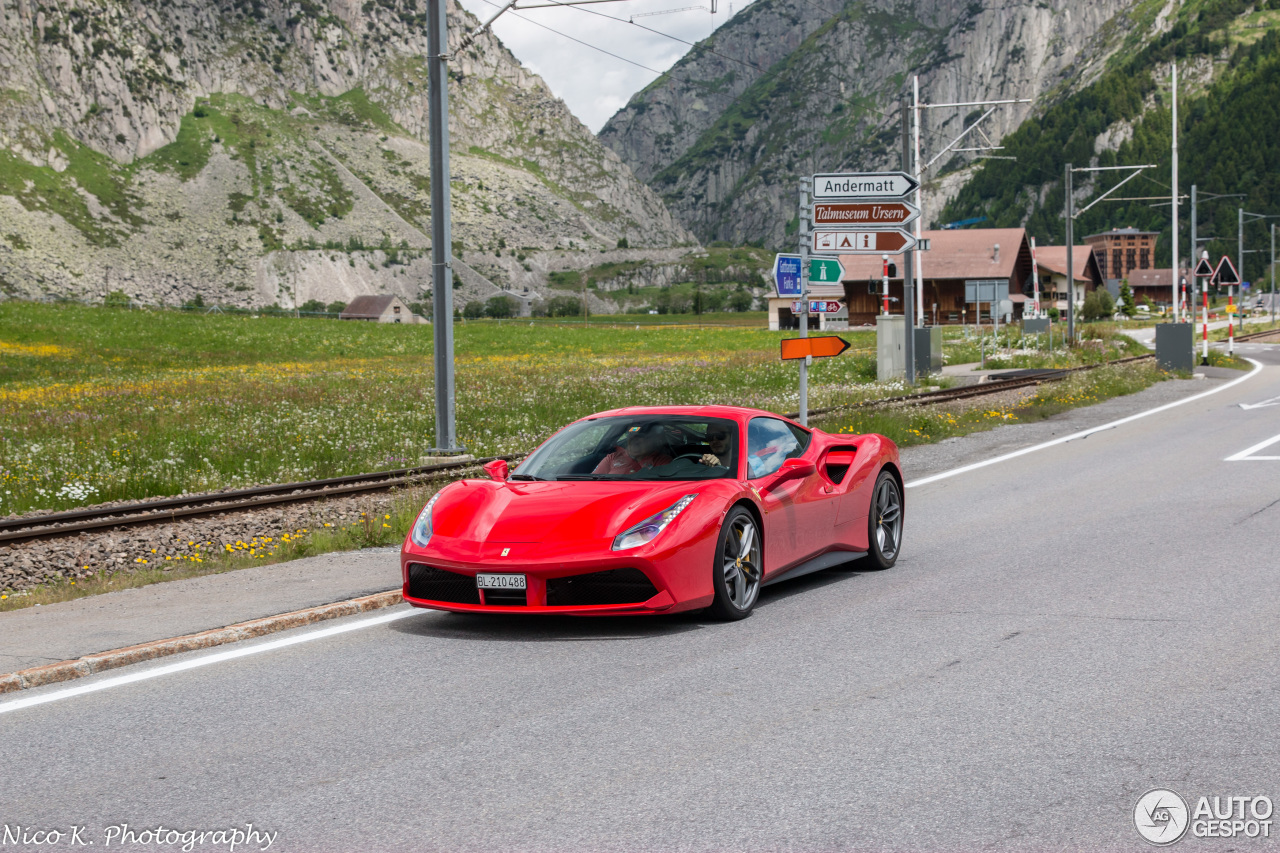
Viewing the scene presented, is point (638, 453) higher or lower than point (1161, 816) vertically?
higher

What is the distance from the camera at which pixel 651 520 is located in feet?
22.8

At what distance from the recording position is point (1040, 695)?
553 cm

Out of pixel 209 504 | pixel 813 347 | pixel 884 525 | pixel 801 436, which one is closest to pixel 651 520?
pixel 801 436

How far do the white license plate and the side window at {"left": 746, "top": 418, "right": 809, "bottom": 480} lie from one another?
5.77 feet

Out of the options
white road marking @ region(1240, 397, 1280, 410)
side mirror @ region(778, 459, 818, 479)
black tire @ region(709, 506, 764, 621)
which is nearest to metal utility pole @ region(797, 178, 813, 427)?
side mirror @ region(778, 459, 818, 479)

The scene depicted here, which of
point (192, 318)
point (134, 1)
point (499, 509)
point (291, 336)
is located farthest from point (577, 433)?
point (134, 1)

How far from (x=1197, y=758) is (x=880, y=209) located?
11706 millimetres

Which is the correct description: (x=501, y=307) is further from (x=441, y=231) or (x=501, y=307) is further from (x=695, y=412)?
(x=695, y=412)

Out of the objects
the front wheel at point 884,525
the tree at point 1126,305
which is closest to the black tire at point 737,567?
the front wheel at point 884,525

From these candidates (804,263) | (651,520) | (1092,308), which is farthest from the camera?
(1092,308)

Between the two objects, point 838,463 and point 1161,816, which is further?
point 838,463

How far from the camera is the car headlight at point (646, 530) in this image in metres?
6.81

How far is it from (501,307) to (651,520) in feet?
558

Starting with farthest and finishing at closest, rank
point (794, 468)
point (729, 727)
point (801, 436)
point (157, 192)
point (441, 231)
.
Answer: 1. point (157, 192)
2. point (441, 231)
3. point (801, 436)
4. point (794, 468)
5. point (729, 727)
